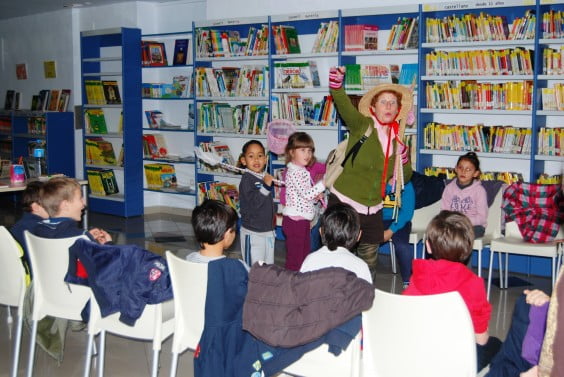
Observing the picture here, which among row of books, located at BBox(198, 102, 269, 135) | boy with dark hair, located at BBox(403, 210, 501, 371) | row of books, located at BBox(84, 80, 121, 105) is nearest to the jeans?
boy with dark hair, located at BBox(403, 210, 501, 371)

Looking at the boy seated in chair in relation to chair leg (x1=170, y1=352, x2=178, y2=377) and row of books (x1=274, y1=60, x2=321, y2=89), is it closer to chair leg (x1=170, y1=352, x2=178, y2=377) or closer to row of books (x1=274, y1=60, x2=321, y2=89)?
chair leg (x1=170, y1=352, x2=178, y2=377)

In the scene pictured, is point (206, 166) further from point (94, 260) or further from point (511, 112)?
point (94, 260)

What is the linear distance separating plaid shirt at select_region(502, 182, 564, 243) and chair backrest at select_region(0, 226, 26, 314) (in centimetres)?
373

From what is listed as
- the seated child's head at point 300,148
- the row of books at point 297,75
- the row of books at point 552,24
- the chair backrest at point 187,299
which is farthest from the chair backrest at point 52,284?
the row of books at point 552,24

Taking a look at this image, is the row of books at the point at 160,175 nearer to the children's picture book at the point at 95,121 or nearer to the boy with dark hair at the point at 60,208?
the children's picture book at the point at 95,121

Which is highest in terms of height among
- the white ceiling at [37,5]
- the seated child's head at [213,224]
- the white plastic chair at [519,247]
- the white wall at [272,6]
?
the white ceiling at [37,5]

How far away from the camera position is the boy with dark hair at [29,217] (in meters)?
3.72

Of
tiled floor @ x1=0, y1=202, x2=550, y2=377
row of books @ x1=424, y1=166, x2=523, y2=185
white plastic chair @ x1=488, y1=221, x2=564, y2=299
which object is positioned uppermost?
row of books @ x1=424, y1=166, x2=523, y2=185

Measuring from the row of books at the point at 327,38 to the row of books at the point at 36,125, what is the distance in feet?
15.0

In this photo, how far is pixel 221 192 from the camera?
7719 millimetres

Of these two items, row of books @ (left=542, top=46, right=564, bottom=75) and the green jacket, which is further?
row of books @ (left=542, top=46, right=564, bottom=75)

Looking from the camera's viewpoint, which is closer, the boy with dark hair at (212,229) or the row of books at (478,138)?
the boy with dark hair at (212,229)

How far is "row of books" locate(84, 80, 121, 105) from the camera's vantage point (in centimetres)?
891

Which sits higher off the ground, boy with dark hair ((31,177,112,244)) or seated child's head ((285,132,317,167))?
seated child's head ((285,132,317,167))
